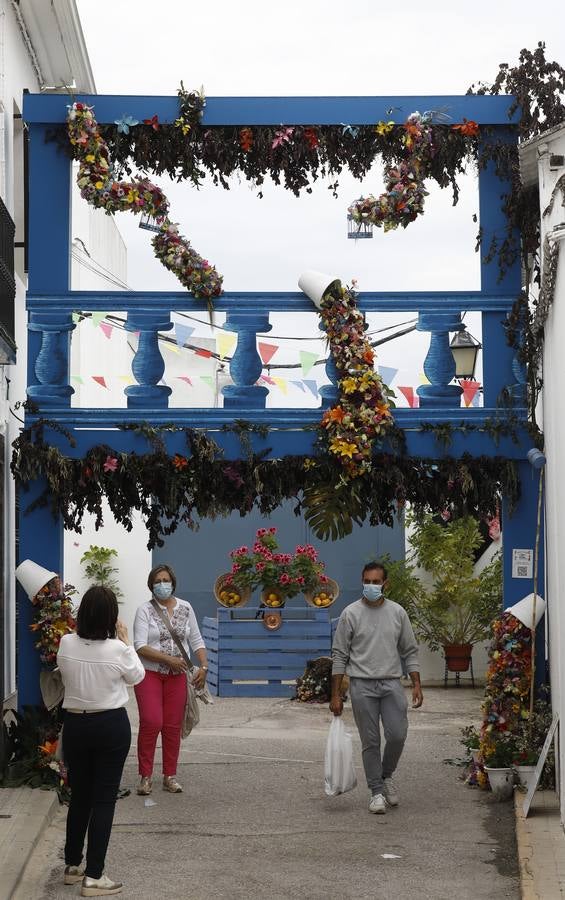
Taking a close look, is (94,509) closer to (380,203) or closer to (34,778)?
(34,778)

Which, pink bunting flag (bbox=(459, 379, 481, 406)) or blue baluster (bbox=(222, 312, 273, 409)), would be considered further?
pink bunting flag (bbox=(459, 379, 481, 406))

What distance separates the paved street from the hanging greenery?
2.06 meters

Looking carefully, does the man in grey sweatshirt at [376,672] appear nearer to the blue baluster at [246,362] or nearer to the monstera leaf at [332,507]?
the monstera leaf at [332,507]

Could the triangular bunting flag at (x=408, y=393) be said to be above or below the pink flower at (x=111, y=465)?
above

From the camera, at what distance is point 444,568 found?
1848 cm

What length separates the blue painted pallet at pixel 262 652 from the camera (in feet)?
58.4

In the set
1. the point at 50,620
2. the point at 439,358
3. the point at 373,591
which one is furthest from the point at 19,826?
the point at 439,358

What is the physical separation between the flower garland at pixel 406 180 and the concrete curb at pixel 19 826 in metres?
5.01

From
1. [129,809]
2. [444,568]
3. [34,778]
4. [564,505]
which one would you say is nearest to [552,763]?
[564,505]

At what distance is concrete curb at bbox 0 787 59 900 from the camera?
26.3ft

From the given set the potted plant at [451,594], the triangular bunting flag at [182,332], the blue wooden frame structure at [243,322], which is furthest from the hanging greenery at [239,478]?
the potted plant at [451,594]

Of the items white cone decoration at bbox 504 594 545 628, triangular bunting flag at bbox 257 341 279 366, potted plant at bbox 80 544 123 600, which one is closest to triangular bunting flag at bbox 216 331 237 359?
triangular bunting flag at bbox 257 341 279 366

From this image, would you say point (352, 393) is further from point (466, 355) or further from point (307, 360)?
point (466, 355)

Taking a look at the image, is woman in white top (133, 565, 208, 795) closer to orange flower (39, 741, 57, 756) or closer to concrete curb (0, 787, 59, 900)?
orange flower (39, 741, 57, 756)
